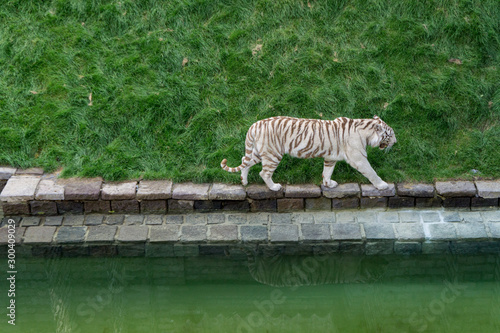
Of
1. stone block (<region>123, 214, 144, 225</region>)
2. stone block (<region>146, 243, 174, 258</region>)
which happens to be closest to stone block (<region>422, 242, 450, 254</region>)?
stone block (<region>146, 243, 174, 258</region>)

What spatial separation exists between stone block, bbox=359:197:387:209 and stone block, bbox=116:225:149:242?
8.61 ft

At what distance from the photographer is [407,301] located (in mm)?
6898

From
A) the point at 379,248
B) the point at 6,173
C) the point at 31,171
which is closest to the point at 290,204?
the point at 379,248

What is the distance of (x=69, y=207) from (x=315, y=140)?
3085 millimetres

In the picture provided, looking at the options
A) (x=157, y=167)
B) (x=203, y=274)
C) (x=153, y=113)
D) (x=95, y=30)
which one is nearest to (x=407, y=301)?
(x=203, y=274)

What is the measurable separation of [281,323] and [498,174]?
3.38 metres

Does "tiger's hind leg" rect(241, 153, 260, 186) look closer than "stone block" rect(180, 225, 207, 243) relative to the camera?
No

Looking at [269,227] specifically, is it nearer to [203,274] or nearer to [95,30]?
[203,274]

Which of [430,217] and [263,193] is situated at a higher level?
[263,193]

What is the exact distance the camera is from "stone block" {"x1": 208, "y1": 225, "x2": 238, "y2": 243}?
7.46 meters

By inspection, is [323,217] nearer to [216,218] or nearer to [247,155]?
[247,155]

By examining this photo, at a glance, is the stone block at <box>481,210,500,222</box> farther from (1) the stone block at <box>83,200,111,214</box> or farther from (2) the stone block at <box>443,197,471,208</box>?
(1) the stone block at <box>83,200,111,214</box>

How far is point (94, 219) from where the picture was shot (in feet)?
25.5

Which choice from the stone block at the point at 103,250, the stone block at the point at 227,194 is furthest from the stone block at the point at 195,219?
the stone block at the point at 103,250
